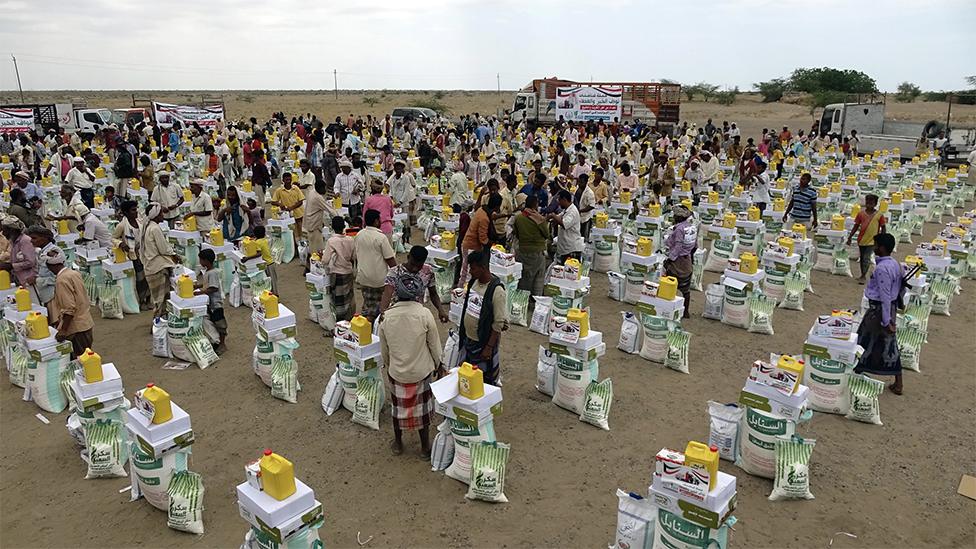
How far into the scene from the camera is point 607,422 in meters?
6.21

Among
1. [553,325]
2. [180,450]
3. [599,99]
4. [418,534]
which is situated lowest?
[418,534]

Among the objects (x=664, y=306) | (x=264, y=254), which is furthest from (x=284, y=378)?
(x=664, y=306)

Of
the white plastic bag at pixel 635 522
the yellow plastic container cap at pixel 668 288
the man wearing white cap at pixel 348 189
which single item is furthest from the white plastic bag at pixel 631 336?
the man wearing white cap at pixel 348 189

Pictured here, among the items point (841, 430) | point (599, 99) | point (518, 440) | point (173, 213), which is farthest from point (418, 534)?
point (599, 99)

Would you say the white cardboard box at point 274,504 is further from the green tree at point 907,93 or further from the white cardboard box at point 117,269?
the green tree at point 907,93

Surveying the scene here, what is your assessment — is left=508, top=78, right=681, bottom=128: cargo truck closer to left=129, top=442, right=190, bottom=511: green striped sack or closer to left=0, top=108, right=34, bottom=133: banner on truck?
left=0, top=108, right=34, bottom=133: banner on truck

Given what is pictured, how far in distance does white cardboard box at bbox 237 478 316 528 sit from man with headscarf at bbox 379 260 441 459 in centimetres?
153

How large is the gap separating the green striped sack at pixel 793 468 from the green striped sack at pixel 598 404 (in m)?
1.59

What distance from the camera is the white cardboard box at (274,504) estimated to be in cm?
368

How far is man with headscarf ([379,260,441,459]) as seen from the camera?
514 centimetres

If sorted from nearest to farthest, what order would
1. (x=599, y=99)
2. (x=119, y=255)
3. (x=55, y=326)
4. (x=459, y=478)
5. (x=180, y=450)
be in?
1. (x=180, y=450)
2. (x=459, y=478)
3. (x=55, y=326)
4. (x=119, y=255)
5. (x=599, y=99)

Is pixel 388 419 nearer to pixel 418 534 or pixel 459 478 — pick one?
pixel 459 478

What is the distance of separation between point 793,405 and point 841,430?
5.04ft

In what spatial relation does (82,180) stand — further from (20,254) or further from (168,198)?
(20,254)
